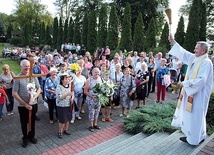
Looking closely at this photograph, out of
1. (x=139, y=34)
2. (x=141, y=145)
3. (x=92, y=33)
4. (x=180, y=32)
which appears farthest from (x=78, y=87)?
(x=92, y=33)

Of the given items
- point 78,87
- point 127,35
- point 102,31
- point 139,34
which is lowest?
point 78,87

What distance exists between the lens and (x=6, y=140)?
17.6ft

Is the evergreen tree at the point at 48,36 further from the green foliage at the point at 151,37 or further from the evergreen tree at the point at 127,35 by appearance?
the green foliage at the point at 151,37

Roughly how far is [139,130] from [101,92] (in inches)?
58.7

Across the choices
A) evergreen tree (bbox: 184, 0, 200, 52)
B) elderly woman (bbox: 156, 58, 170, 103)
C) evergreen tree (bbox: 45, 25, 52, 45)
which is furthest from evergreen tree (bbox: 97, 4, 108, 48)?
evergreen tree (bbox: 45, 25, 52, 45)

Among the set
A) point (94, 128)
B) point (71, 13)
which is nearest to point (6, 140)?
point (94, 128)

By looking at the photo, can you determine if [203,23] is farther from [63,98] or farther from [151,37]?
[63,98]

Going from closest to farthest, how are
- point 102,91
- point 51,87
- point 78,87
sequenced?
point 102,91 → point 51,87 → point 78,87

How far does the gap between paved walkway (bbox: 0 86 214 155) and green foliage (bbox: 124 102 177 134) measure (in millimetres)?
422

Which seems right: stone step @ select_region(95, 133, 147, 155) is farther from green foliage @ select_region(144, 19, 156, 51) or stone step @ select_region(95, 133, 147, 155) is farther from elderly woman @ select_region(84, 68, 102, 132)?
green foliage @ select_region(144, 19, 156, 51)

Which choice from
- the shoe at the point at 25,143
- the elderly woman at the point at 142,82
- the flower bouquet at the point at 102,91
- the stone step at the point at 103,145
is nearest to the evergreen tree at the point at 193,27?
the elderly woman at the point at 142,82

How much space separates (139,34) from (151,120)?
53.4ft

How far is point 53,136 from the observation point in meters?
5.66

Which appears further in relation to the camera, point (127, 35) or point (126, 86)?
point (127, 35)
